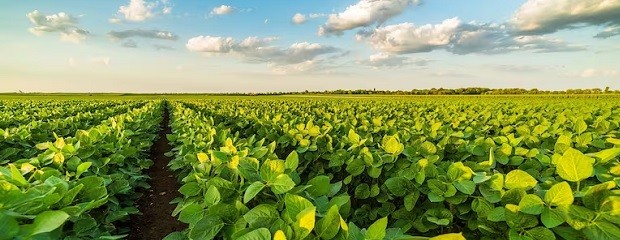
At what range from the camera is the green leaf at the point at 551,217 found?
6.42 ft

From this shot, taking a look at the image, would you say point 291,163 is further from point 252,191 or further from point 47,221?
point 47,221

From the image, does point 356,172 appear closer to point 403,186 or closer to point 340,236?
point 403,186

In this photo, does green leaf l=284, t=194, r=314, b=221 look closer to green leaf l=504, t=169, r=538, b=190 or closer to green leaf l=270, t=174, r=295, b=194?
green leaf l=270, t=174, r=295, b=194

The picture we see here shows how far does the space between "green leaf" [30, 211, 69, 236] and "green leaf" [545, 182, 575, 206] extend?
224 centimetres

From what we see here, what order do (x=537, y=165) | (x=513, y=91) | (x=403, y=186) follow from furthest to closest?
(x=513, y=91)
(x=537, y=165)
(x=403, y=186)

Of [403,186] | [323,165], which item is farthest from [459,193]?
[323,165]

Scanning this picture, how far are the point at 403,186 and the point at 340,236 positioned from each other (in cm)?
162

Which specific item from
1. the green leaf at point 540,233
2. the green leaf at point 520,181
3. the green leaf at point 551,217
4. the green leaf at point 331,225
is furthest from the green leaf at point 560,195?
the green leaf at point 331,225

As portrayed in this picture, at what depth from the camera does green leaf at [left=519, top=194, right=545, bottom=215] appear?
200 centimetres

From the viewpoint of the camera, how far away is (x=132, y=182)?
4758 millimetres

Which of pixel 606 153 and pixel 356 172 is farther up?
pixel 606 153

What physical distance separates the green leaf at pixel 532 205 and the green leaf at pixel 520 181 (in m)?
0.29

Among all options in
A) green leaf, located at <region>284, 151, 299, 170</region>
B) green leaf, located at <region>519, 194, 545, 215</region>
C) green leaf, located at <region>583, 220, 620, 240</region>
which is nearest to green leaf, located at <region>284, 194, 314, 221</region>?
green leaf, located at <region>284, 151, 299, 170</region>

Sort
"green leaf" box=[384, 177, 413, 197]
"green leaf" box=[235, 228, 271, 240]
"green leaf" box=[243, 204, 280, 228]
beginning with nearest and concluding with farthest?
"green leaf" box=[235, 228, 271, 240]
"green leaf" box=[243, 204, 280, 228]
"green leaf" box=[384, 177, 413, 197]
